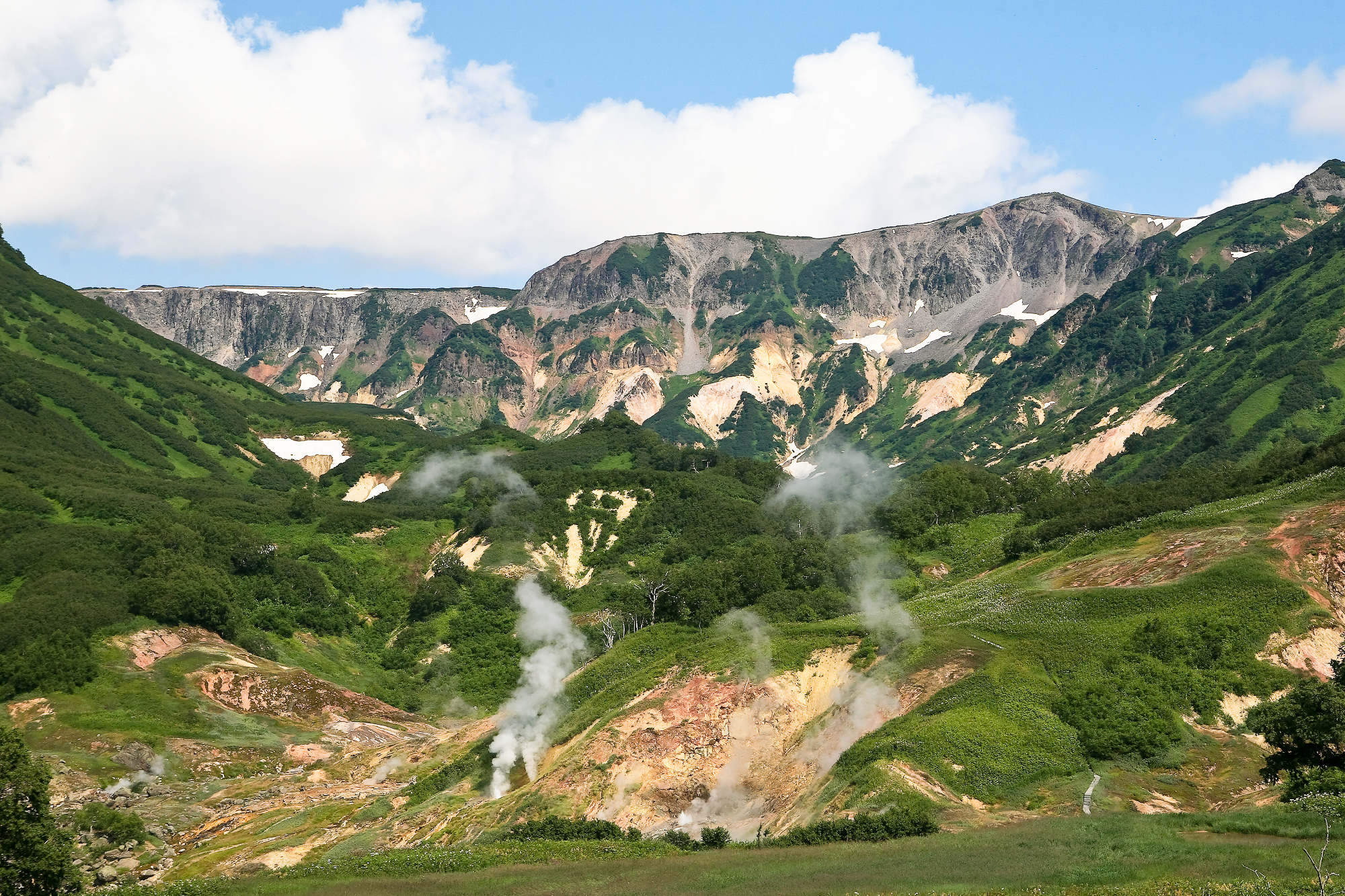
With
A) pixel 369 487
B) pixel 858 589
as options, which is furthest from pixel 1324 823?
pixel 369 487

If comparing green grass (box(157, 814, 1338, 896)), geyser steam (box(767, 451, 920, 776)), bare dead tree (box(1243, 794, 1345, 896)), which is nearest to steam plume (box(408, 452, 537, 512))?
geyser steam (box(767, 451, 920, 776))

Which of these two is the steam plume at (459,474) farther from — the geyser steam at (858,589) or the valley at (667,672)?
the geyser steam at (858,589)

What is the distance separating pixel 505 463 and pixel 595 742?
124982 mm

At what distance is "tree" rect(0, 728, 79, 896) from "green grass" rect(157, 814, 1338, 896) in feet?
22.9

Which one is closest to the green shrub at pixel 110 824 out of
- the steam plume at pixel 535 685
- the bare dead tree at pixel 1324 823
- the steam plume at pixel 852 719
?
the steam plume at pixel 535 685

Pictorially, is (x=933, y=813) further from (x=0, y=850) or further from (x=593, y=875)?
(x=0, y=850)

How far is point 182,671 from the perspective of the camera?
9806 cm

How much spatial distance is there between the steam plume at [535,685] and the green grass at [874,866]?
1788 cm

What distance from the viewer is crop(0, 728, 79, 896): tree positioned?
154 feet

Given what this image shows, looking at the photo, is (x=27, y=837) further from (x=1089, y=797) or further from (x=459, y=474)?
(x=459, y=474)

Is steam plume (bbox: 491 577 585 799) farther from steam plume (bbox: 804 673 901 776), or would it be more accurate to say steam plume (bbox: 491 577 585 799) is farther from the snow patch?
the snow patch

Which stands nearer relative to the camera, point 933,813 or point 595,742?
point 933,813

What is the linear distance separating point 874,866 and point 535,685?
5135 cm

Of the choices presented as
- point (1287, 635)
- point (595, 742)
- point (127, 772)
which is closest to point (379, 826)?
point (595, 742)
